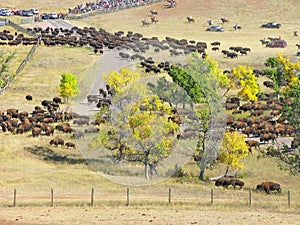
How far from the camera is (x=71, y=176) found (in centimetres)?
5416

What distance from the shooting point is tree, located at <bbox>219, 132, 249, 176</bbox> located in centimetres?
5850

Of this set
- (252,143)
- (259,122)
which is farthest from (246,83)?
(252,143)

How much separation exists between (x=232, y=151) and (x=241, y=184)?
4.75 meters

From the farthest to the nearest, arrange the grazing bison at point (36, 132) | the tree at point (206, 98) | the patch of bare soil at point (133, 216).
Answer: the grazing bison at point (36, 132) < the tree at point (206, 98) < the patch of bare soil at point (133, 216)

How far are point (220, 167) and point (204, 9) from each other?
290 ft

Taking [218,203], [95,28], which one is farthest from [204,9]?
[218,203]

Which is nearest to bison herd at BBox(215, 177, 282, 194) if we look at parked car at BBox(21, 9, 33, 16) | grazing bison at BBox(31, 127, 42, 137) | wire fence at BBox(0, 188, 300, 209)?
wire fence at BBox(0, 188, 300, 209)

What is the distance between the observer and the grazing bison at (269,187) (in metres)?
53.3

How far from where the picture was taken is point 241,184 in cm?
5475

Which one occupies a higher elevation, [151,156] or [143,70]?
[143,70]

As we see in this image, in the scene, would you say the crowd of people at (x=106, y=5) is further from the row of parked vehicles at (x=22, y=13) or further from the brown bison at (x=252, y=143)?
the brown bison at (x=252, y=143)

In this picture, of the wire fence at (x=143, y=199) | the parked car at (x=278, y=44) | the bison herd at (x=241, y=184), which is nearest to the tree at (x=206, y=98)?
the bison herd at (x=241, y=184)

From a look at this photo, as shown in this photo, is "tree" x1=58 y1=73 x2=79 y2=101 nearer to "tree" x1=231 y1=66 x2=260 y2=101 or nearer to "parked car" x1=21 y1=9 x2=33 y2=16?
"tree" x1=231 y1=66 x2=260 y2=101

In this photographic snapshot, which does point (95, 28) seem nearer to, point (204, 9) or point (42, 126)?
point (204, 9)
